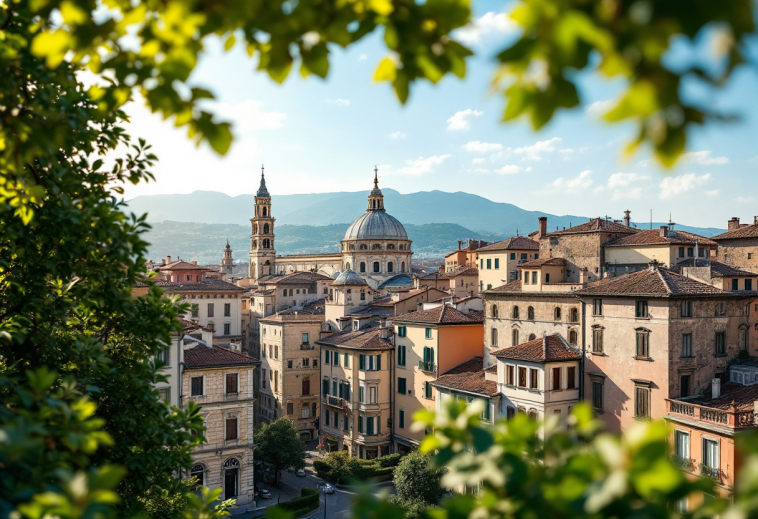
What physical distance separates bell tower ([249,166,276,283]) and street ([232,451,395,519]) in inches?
2320

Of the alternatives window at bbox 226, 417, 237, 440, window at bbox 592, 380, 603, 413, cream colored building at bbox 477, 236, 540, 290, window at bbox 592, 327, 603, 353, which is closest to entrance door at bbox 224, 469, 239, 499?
window at bbox 226, 417, 237, 440

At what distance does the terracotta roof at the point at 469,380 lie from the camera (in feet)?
112

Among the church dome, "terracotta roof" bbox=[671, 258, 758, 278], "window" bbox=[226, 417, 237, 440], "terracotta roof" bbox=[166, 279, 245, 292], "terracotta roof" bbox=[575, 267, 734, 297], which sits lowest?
"window" bbox=[226, 417, 237, 440]

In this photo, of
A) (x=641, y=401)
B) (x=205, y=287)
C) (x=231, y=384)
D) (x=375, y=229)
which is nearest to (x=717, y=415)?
(x=641, y=401)

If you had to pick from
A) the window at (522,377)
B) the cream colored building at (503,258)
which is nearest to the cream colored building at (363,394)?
the cream colored building at (503,258)

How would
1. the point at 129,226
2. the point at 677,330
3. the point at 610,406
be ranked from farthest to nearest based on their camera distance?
the point at 610,406
the point at 677,330
the point at 129,226

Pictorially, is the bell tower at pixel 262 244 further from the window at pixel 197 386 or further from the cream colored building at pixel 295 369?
the window at pixel 197 386

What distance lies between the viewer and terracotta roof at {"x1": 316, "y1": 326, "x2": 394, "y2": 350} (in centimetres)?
4434

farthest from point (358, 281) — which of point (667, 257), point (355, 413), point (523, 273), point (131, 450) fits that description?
point (131, 450)

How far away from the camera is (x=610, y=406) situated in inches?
1219

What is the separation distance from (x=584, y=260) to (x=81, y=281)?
3582 cm

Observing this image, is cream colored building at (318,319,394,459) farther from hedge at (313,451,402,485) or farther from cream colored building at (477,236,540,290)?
cream colored building at (477,236,540,290)

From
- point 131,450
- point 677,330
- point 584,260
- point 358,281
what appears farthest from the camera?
point 358,281

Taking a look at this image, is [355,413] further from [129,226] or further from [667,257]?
[129,226]
